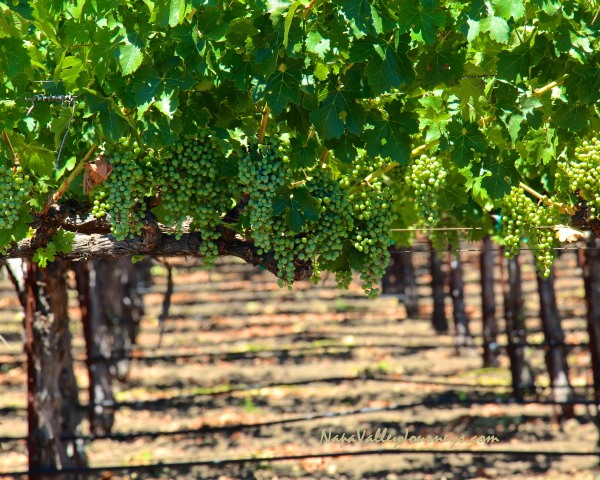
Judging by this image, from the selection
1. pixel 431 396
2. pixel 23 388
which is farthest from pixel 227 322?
pixel 431 396

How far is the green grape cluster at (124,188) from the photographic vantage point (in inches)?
163

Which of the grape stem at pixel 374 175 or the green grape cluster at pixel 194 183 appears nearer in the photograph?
the green grape cluster at pixel 194 183

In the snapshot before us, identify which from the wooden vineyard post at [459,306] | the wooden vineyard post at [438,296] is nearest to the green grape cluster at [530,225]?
the wooden vineyard post at [459,306]

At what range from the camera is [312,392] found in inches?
547

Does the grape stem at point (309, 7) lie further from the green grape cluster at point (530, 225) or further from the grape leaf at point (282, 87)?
the green grape cluster at point (530, 225)

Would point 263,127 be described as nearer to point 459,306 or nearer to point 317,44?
point 317,44

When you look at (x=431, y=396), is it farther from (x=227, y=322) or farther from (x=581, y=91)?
(x=581, y=91)

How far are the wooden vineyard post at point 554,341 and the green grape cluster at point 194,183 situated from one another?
748cm

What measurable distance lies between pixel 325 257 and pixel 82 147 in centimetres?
132

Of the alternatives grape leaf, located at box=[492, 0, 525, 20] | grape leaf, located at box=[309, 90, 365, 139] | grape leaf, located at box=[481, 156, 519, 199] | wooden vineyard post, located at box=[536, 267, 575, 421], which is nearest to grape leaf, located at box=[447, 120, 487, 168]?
grape leaf, located at box=[481, 156, 519, 199]

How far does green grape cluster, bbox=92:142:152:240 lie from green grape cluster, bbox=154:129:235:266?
8cm

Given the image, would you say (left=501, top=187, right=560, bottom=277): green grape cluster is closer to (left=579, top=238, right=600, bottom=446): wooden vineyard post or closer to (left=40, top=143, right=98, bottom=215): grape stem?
(left=40, top=143, right=98, bottom=215): grape stem

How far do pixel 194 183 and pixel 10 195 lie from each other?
87cm

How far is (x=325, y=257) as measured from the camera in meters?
4.30
